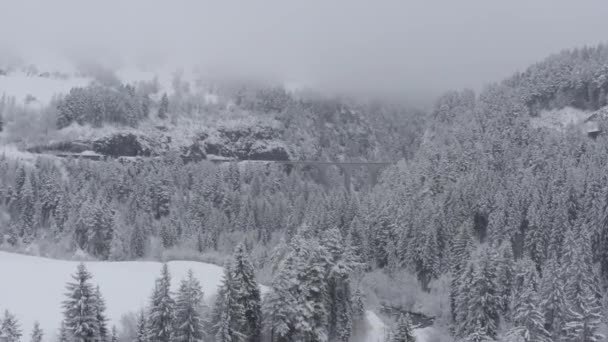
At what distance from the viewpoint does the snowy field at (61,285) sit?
4728 centimetres

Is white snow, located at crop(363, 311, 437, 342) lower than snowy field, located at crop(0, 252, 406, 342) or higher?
lower

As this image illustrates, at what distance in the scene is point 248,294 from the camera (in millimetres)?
49562

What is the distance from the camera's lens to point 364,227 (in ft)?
363

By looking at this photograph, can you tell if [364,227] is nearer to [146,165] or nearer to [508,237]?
[508,237]

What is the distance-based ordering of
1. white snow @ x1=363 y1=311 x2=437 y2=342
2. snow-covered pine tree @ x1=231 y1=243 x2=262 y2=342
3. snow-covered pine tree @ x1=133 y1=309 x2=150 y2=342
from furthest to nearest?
white snow @ x1=363 y1=311 x2=437 y2=342 < snow-covered pine tree @ x1=231 y1=243 x2=262 y2=342 < snow-covered pine tree @ x1=133 y1=309 x2=150 y2=342

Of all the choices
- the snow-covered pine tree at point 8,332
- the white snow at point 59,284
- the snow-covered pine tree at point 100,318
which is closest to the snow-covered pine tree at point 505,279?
the white snow at point 59,284

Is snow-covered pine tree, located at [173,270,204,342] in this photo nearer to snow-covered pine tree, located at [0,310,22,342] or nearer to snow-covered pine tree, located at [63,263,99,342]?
snow-covered pine tree, located at [63,263,99,342]

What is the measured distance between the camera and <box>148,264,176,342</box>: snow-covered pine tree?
43188 millimetres

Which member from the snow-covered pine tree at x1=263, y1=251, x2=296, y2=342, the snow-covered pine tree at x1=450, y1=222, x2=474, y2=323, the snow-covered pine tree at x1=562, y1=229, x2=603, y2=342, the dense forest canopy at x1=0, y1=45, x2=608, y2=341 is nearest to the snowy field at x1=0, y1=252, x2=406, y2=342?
the snow-covered pine tree at x1=263, y1=251, x2=296, y2=342

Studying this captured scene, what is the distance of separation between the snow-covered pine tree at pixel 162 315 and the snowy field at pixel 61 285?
6.26 meters

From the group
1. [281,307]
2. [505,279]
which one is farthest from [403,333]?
[505,279]

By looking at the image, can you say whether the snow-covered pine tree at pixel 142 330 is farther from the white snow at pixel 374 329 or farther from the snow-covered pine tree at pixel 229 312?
the white snow at pixel 374 329

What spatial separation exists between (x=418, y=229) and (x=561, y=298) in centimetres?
4473

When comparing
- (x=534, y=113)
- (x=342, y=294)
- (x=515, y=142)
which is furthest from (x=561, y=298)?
(x=534, y=113)
